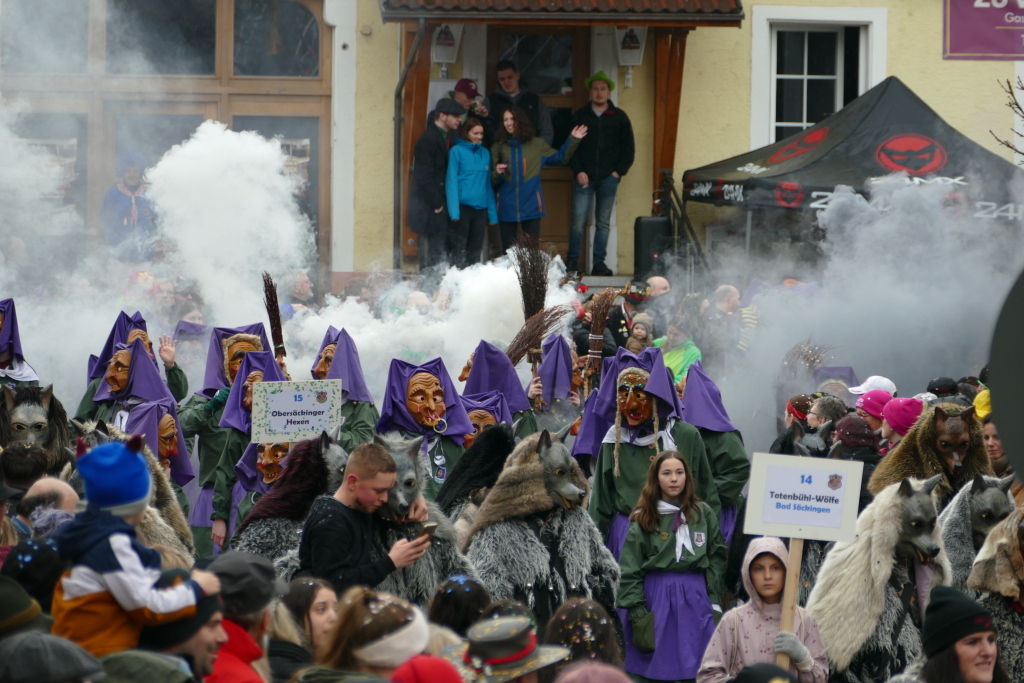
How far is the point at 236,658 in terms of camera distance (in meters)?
3.86

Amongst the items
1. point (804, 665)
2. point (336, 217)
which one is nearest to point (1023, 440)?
point (804, 665)

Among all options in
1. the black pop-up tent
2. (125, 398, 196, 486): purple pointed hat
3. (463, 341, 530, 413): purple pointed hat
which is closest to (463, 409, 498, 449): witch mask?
(463, 341, 530, 413): purple pointed hat

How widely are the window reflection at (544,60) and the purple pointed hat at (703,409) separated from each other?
929cm

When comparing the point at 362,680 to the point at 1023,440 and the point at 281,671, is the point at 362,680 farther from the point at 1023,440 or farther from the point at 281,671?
the point at 1023,440

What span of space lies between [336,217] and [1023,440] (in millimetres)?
14666

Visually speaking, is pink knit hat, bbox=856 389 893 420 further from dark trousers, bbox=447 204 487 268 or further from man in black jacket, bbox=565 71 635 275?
man in black jacket, bbox=565 71 635 275

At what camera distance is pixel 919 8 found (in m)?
17.2

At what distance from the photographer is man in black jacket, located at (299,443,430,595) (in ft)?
16.9

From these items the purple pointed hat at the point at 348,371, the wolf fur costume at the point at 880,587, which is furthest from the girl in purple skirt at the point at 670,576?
the purple pointed hat at the point at 348,371

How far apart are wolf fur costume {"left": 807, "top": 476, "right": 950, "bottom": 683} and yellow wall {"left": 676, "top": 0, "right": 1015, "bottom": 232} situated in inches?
454

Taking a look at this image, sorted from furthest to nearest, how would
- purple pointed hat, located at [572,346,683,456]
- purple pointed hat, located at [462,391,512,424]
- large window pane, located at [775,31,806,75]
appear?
large window pane, located at [775,31,806,75], purple pointed hat, located at [462,391,512,424], purple pointed hat, located at [572,346,683,456]

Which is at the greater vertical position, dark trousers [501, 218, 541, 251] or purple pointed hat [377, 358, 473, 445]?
dark trousers [501, 218, 541, 251]

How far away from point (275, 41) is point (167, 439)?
9242 mm

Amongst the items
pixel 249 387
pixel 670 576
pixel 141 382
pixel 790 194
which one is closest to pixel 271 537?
pixel 670 576
